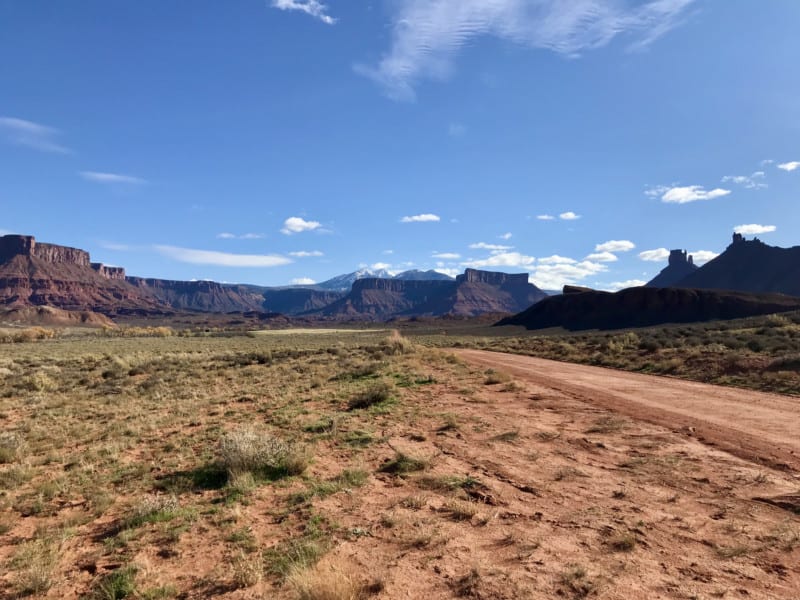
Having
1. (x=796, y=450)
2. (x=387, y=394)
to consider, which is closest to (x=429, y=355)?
(x=387, y=394)

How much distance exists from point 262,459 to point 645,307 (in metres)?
100

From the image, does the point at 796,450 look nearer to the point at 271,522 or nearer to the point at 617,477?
the point at 617,477

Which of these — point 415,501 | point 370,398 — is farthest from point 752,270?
point 415,501

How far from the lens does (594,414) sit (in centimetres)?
1180

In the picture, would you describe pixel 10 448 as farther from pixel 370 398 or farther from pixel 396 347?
pixel 396 347

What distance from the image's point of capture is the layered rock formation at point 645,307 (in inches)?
3152

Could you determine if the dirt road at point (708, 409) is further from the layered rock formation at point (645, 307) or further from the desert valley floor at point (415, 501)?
the layered rock formation at point (645, 307)


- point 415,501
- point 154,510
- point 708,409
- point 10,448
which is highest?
point 708,409

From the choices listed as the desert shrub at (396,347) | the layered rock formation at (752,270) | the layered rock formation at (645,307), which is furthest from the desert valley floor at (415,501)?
the layered rock formation at (752,270)

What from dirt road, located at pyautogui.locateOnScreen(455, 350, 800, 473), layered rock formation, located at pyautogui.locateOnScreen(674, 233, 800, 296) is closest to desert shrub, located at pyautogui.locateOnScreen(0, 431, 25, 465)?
dirt road, located at pyautogui.locateOnScreen(455, 350, 800, 473)

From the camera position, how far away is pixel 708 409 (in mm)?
12086

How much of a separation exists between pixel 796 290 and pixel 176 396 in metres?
156

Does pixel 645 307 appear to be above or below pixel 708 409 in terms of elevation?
above

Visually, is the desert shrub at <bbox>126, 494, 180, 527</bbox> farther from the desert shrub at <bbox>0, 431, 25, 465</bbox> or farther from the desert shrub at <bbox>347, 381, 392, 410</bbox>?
the desert shrub at <bbox>347, 381, 392, 410</bbox>
